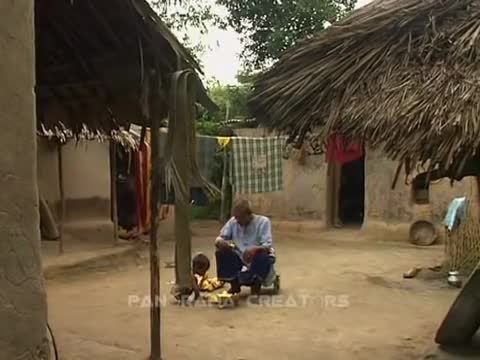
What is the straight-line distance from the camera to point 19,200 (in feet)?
8.46

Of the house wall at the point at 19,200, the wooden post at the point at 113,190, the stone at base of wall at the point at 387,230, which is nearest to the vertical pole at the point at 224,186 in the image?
the wooden post at the point at 113,190

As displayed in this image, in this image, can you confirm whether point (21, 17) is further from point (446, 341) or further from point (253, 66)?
point (253, 66)

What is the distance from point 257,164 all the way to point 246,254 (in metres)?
6.21

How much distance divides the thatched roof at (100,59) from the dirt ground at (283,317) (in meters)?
1.90

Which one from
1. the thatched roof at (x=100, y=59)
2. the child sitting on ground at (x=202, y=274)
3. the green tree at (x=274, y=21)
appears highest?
the green tree at (x=274, y=21)

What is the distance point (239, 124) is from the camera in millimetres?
16828

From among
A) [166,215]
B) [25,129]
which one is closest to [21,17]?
[25,129]

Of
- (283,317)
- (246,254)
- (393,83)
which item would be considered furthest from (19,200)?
(246,254)

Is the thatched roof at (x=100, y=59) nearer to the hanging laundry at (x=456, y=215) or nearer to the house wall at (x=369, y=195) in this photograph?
the hanging laundry at (x=456, y=215)

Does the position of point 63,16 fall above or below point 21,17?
above

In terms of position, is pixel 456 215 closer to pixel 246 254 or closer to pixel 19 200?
pixel 246 254

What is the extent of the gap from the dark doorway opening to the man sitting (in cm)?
893

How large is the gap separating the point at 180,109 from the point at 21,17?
6.88ft

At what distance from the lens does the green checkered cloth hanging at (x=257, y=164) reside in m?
13.7
